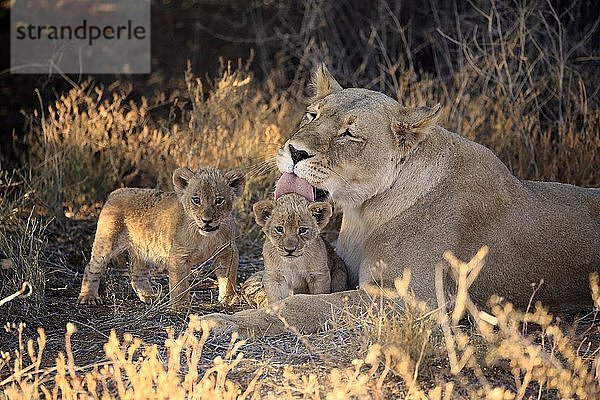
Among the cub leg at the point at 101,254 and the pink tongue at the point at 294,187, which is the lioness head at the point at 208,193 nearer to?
the pink tongue at the point at 294,187

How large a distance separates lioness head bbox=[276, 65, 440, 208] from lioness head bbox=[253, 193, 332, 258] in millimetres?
123

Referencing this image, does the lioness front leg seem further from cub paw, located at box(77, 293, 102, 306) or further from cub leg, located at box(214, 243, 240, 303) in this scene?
cub paw, located at box(77, 293, 102, 306)

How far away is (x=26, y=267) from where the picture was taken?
519 cm

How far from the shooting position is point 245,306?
5.27 m

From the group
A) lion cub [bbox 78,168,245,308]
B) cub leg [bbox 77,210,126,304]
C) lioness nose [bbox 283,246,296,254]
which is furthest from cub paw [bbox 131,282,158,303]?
lioness nose [bbox 283,246,296,254]

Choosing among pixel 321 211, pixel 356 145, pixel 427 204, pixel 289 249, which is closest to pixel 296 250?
pixel 289 249

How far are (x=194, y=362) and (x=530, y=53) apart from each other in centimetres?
650

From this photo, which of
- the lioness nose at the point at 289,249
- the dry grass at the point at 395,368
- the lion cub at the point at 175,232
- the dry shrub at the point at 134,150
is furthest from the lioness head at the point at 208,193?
the dry shrub at the point at 134,150

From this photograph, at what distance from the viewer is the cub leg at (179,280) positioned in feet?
16.6

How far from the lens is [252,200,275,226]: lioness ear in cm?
473

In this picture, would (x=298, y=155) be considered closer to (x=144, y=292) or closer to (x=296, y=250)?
(x=296, y=250)

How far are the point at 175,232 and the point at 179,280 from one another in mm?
239

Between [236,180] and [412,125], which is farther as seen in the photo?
[236,180]

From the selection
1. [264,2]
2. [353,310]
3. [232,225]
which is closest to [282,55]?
[264,2]
